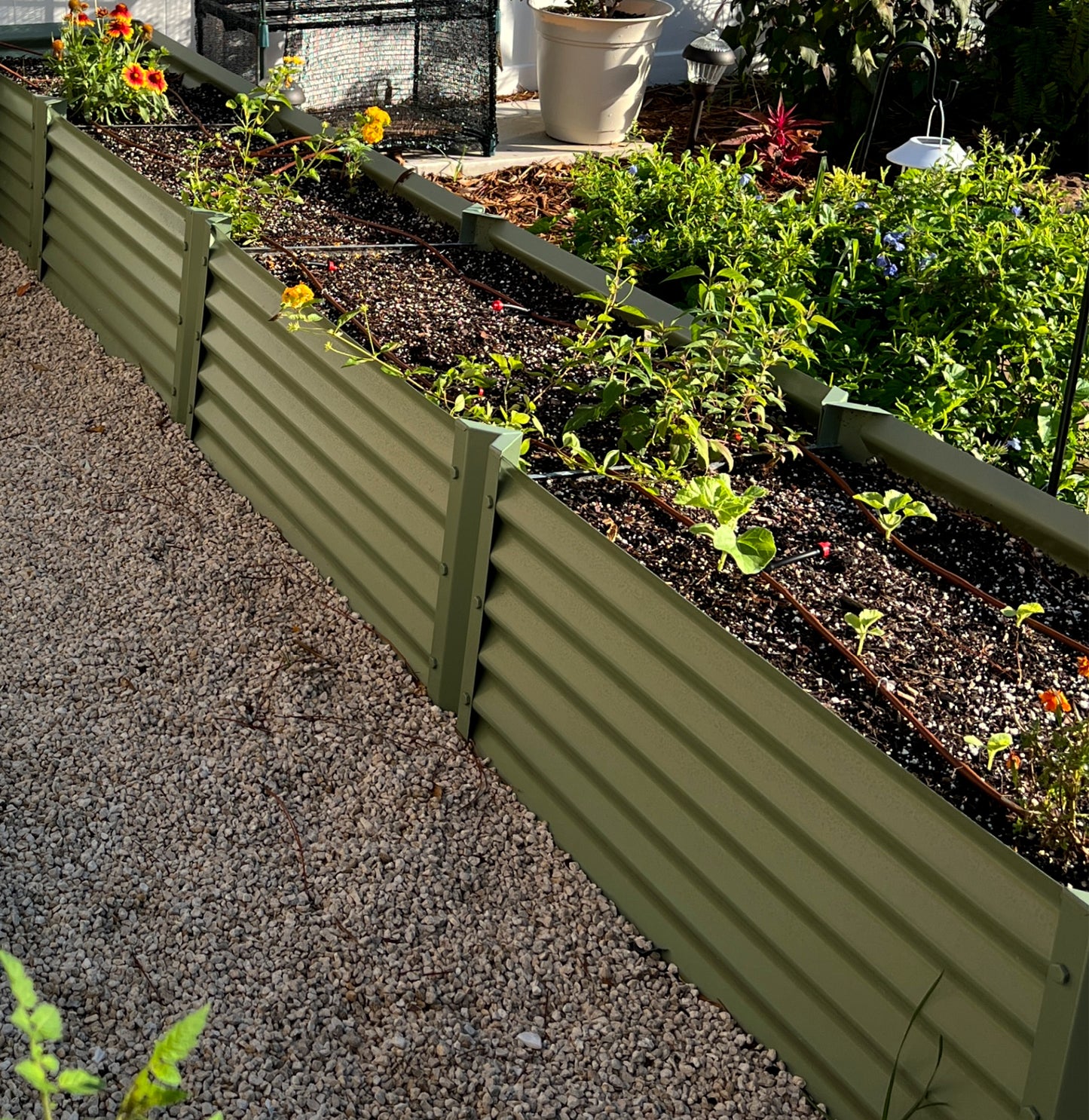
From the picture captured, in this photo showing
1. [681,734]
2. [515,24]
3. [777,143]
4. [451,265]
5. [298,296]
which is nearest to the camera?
[681,734]

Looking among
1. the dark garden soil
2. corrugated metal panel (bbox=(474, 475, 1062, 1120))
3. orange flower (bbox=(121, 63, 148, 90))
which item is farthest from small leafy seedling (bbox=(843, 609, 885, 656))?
orange flower (bbox=(121, 63, 148, 90))

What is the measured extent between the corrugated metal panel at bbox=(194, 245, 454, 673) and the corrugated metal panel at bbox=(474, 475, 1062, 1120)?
0.90ft

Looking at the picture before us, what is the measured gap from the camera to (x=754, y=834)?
74.4 inches

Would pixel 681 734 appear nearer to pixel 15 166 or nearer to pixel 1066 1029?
pixel 1066 1029

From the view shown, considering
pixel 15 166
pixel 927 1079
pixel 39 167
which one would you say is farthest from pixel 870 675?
pixel 15 166

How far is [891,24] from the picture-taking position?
20.8 feet

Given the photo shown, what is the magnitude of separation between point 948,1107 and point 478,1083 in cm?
64

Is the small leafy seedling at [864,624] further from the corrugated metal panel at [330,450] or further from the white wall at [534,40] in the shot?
the white wall at [534,40]

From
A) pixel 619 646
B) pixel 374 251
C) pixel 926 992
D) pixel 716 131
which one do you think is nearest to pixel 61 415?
pixel 374 251

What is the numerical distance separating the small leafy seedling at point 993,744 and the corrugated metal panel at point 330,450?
1.04 m

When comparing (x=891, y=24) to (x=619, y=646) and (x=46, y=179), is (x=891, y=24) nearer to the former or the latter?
(x=46, y=179)

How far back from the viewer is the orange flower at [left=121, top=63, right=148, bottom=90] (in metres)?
4.15

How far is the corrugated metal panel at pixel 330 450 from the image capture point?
102 inches

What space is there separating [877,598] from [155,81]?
10.2 feet
